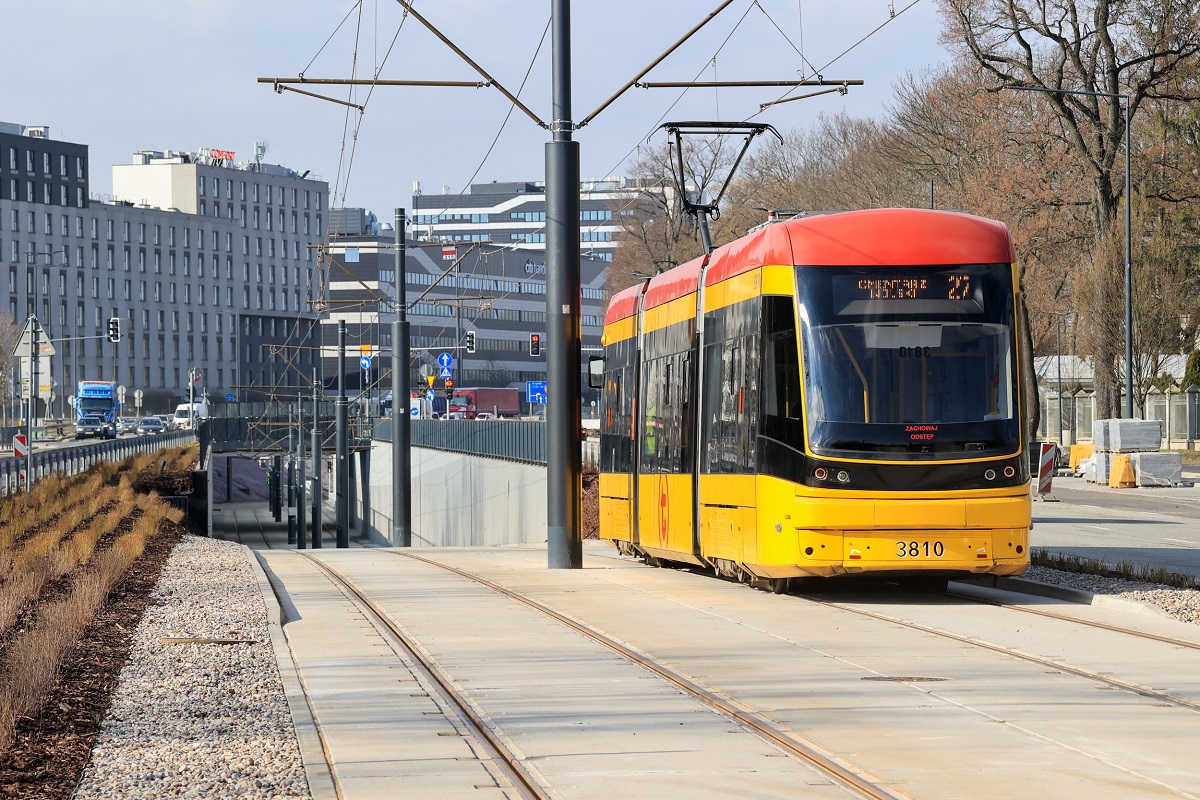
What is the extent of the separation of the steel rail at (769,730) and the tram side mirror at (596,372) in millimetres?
10256

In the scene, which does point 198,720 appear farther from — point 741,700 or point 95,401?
point 95,401

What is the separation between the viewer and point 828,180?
71688 mm

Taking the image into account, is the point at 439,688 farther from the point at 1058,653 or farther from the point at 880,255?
the point at 880,255

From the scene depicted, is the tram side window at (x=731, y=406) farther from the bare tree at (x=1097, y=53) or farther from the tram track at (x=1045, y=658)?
the bare tree at (x=1097, y=53)

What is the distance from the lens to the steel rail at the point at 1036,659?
9.70 m

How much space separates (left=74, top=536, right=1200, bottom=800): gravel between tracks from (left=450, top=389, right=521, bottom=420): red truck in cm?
10825

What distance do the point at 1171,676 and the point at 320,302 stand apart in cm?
3276

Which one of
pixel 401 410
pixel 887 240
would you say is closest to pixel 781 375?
pixel 887 240

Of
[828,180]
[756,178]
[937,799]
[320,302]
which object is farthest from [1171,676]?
[756,178]

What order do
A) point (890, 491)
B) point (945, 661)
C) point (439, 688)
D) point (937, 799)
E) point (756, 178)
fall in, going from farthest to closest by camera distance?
point (756, 178), point (890, 491), point (945, 661), point (439, 688), point (937, 799)

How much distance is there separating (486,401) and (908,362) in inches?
4818

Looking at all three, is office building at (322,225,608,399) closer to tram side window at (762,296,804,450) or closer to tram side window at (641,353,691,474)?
tram side window at (641,353,691,474)

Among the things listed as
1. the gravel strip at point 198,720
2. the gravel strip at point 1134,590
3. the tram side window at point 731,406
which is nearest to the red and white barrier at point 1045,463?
the gravel strip at point 1134,590

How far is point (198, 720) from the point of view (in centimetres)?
930
